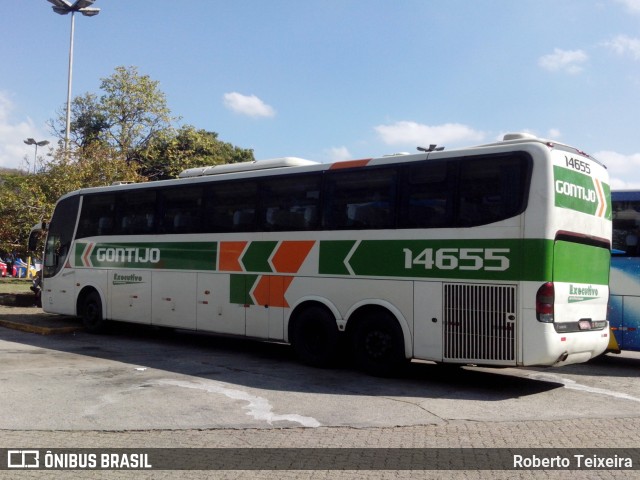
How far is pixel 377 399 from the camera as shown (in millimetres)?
8656

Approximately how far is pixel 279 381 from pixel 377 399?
5.94ft

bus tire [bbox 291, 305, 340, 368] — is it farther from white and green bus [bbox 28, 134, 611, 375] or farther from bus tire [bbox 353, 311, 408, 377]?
bus tire [bbox 353, 311, 408, 377]

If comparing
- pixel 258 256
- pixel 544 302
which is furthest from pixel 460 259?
pixel 258 256

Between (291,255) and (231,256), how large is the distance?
1.59 meters

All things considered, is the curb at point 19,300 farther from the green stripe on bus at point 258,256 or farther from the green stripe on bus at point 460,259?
the green stripe on bus at point 460,259

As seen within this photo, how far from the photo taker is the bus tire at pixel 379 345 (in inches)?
392

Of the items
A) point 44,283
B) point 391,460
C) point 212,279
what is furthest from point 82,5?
→ point 391,460

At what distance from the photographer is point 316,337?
11.1 metres

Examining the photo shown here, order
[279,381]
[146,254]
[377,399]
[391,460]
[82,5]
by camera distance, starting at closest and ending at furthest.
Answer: [391,460] < [377,399] < [279,381] < [146,254] < [82,5]

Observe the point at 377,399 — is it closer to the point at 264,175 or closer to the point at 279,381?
the point at 279,381

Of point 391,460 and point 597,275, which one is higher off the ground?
point 597,275

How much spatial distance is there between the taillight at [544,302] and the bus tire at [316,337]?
336 centimetres

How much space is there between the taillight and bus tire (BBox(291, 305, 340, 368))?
3360 millimetres

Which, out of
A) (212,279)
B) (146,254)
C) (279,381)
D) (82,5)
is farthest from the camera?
(82,5)
